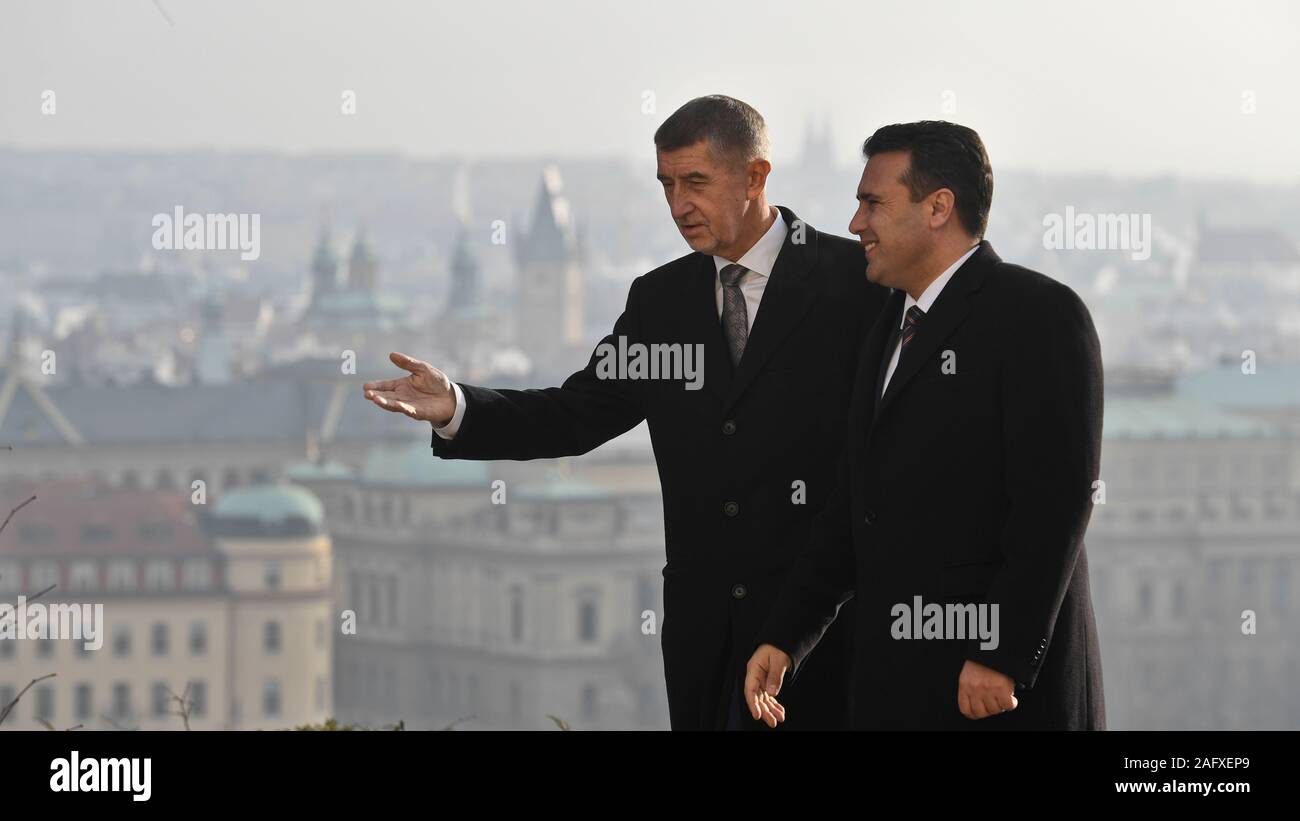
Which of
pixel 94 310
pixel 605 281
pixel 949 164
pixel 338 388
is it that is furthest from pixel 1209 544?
pixel 949 164

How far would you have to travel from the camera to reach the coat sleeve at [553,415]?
2.72 meters

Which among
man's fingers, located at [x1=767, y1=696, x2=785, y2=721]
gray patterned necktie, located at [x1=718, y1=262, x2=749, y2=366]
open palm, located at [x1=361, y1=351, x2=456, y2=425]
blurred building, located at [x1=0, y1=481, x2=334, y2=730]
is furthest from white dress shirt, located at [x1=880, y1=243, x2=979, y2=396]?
blurred building, located at [x1=0, y1=481, x2=334, y2=730]

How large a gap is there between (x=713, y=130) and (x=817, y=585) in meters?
0.51

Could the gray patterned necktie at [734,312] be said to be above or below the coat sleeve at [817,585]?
above

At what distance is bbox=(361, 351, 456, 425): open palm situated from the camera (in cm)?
263

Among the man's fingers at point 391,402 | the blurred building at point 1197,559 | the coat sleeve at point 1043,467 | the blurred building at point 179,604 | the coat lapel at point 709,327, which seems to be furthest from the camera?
the blurred building at point 1197,559

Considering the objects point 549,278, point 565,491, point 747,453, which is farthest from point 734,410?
point 549,278

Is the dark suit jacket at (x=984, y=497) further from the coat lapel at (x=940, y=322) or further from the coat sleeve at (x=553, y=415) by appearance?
the coat sleeve at (x=553, y=415)

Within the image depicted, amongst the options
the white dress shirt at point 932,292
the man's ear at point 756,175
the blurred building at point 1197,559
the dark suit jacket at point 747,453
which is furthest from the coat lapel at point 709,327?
the blurred building at point 1197,559

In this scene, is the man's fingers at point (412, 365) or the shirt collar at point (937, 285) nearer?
the shirt collar at point (937, 285)

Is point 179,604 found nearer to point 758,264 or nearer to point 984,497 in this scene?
point 758,264

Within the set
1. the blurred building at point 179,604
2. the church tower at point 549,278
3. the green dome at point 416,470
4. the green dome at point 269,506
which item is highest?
the church tower at point 549,278

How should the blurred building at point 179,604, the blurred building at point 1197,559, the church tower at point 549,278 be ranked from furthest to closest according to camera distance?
1. the church tower at point 549,278
2. the blurred building at point 1197,559
3. the blurred building at point 179,604

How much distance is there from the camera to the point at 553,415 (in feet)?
9.09
